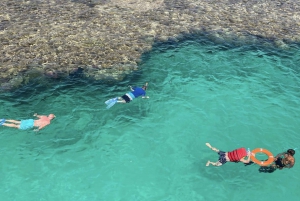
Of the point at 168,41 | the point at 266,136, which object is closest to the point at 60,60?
the point at 168,41

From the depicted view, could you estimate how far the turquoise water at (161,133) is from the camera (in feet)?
46.2

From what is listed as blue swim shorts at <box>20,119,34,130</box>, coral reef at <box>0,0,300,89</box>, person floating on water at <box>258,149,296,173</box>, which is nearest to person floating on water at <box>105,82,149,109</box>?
coral reef at <box>0,0,300,89</box>

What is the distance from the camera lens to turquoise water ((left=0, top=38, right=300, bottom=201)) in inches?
554

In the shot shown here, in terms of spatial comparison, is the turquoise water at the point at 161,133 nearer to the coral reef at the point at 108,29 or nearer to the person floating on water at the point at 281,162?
the person floating on water at the point at 281,162

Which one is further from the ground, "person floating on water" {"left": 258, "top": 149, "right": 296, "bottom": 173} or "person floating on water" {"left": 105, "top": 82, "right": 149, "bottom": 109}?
"person floating on water" {"left": 105, "top": 82, "right": 149, "bottom": 109}

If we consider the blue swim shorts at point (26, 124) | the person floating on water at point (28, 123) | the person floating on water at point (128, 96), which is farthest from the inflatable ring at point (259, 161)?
the blue swim shorts at point (26, 124)

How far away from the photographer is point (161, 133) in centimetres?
1681

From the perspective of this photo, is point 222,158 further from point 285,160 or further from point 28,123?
point 28,123

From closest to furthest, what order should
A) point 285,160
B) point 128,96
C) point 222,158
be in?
point 285,160 → point 222,158 → point 128,96

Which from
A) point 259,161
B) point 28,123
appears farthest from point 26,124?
point 259,161

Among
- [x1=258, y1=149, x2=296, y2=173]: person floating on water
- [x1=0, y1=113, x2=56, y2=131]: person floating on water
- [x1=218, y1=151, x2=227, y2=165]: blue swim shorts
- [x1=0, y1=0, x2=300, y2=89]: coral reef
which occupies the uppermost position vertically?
[x1=0, y1=0, x2=300, y2=89]: coral reef

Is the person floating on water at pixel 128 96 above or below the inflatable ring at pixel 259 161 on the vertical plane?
above

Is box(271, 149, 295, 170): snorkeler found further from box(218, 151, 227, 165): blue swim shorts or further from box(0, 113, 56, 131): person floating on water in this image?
box(0, 113, 56, 131): person floating on water

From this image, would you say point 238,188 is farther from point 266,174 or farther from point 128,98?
point 128,98
